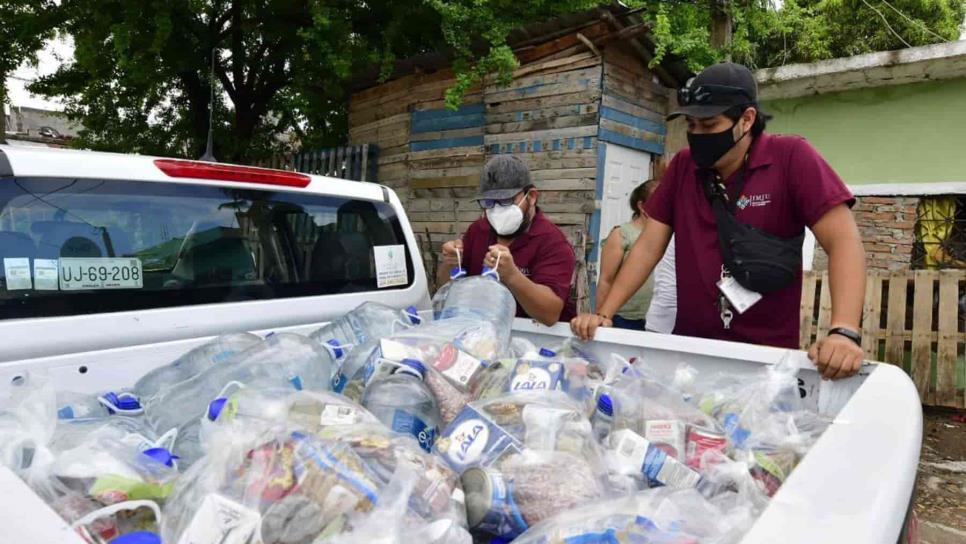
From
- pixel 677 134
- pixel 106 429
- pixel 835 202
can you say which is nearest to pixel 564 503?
pixel 106 429

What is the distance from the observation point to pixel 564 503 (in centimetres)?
113

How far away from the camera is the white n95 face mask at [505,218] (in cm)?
296

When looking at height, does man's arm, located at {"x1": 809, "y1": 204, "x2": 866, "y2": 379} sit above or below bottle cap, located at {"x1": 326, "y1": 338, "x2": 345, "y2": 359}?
above

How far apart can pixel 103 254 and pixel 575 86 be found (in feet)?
20.4

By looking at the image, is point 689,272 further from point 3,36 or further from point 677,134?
point 3,36

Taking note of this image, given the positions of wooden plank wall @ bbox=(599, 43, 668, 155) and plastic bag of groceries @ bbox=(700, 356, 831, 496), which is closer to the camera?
plastic bag of groceries @ bbox=(700, 356, 831, 496)

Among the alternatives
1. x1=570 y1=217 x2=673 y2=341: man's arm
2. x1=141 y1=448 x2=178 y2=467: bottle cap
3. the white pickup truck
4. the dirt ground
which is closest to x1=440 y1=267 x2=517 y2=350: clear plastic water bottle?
the white pickup truck

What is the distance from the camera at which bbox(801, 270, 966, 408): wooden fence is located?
5.80 metres

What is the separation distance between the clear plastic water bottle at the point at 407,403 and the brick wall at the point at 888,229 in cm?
606

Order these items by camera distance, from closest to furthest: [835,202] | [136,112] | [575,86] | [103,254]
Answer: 1. [103,254]
2. [835,202]
3. [575,86]
4. [136,112]

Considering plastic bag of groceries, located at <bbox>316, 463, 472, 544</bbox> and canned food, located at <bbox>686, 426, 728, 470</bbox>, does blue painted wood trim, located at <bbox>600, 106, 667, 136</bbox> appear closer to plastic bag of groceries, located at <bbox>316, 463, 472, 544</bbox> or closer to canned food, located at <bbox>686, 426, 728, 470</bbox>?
canned food, located at <bbox>686, 426, 728, 470</bbox>

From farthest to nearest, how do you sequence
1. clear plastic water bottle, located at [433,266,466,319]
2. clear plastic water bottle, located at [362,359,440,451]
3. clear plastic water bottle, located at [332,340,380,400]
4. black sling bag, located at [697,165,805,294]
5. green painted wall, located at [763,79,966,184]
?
1. green painted wall, located at [763,79,966,184]
2. clear plastic water bottle, located at [433,266,466,319]
3. black sling bag, located at [697,165,805,294]
4. clear plastic water bottle, located at [332,340,380,400]
5. clear plastic water bottle, located at [362,359,440,451]

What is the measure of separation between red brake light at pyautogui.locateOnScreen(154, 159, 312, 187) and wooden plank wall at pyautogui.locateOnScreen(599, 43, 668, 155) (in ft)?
17.2

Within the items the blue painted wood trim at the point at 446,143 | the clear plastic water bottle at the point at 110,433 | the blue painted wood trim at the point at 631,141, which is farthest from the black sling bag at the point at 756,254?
the blue painted wood trim at the point at 446,143
